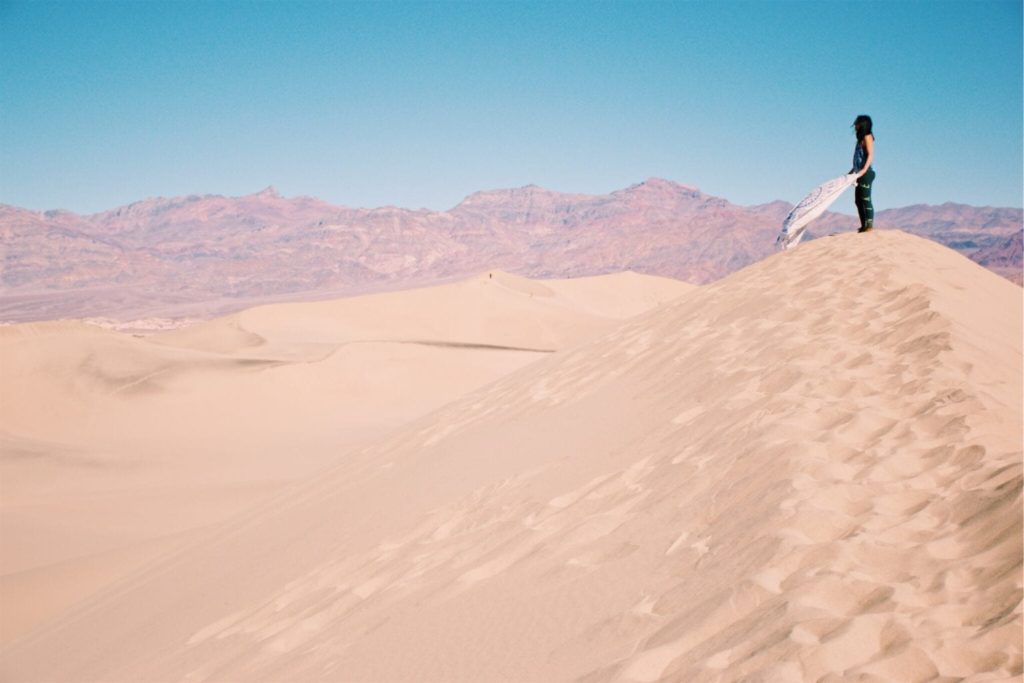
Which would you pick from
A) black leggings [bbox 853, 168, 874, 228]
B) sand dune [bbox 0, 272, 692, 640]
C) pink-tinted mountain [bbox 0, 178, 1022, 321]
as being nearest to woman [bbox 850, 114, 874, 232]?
black leggings [bbox 853, 168, 874, 228]

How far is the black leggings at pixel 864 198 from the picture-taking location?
7289mm

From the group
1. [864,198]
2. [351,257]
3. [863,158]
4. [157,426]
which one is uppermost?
[351,257]

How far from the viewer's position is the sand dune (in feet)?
22.9

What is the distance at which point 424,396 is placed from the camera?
48.5 feet

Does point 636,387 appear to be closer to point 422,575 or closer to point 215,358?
point 422,575

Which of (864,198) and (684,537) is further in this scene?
(864,198)

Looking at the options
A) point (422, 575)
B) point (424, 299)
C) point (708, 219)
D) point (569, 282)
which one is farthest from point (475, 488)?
point (708, 219)

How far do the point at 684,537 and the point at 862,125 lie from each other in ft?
19.5

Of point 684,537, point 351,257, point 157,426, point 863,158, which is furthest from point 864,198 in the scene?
point 351,257

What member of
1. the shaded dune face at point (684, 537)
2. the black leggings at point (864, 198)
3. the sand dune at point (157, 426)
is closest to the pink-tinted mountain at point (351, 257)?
the sand dune at point (157, 426)

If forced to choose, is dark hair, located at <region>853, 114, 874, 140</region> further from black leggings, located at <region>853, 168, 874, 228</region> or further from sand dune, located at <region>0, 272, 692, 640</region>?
sand dune, located at <region>0, 272, 692, 640</region>

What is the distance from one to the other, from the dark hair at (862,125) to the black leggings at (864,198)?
0.36 m

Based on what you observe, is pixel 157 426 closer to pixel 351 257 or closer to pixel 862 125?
pixel 862 125

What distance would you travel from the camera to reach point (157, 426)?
12070 millimetres
